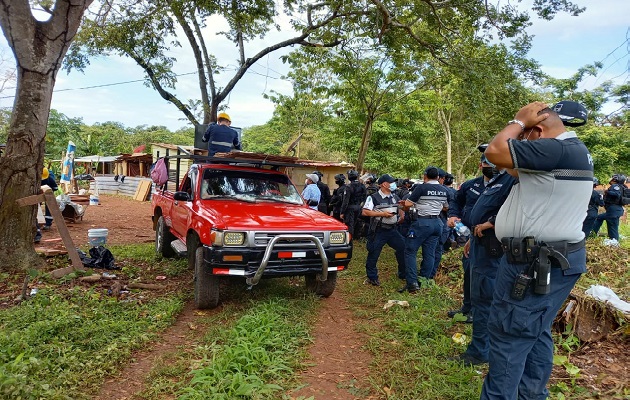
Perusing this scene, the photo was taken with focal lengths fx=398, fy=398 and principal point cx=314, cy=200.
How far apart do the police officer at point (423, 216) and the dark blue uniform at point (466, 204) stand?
35.5 inches

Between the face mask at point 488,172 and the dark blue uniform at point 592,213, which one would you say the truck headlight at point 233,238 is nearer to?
the face mask at point 488,172

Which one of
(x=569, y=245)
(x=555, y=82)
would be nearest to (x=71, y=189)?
(x=569, y=245)

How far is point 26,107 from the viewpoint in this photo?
554 cm

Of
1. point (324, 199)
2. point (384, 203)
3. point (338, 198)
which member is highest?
point (384, 203)

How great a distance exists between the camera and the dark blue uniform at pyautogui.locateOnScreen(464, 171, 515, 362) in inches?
130

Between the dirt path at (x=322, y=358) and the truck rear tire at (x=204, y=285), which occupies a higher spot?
the truck rear tire at (x=204, y=285)

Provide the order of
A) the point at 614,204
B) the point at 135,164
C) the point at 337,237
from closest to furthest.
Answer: the point at 337,237
the point at 614,204
the point at 135,164

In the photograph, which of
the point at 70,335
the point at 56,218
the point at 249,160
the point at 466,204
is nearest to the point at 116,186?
the point at 56,218

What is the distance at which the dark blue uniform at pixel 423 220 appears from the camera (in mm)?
5812

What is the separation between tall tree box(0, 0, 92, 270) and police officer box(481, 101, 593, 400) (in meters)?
6.02

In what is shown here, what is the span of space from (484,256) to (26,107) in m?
6.14

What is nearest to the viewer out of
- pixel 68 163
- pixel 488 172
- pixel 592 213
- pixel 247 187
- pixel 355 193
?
pixel 488 172

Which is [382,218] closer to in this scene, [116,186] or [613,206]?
[613,206]

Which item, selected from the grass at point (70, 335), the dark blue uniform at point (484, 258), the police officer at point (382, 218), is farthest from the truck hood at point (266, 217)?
the dark blue uniform at point (484, 258)
